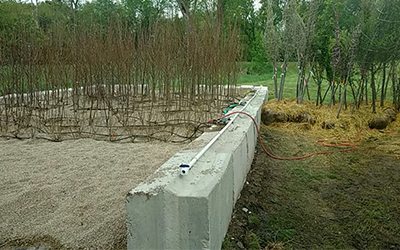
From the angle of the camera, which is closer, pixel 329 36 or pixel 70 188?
pixel 70 188

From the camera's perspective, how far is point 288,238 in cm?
212

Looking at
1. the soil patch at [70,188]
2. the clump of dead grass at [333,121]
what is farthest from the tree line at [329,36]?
the soil patch at [70,188]

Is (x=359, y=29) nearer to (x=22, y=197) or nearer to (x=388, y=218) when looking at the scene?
(x=388, y=218)

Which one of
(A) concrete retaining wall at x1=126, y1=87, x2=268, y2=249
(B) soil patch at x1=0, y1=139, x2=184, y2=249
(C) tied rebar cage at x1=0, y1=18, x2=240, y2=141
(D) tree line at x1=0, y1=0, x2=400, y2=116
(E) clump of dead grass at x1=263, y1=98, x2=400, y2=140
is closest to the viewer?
(A) concrete retaining wall at x1=126, y1=87, x2=268, y2=249

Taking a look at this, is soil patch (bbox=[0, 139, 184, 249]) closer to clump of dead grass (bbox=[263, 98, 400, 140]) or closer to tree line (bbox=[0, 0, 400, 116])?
tree line (bbox=[0, 0, 400, 116])

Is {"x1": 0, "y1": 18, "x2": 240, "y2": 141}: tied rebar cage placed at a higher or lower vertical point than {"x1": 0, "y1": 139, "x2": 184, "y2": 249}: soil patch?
higher

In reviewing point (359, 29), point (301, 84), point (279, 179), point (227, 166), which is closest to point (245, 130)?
point (279, 179)

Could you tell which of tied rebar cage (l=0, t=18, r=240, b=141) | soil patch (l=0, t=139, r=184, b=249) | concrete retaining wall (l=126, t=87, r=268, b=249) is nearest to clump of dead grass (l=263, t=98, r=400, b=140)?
tied rebar cage (l=0, t=18, r=240, b=141)

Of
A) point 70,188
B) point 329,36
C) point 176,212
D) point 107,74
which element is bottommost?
point 70,188

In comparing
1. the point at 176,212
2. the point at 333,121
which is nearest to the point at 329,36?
the point at 333,121

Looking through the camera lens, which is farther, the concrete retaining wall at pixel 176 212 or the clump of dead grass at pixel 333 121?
the clump of dead grass at pixel 333 121

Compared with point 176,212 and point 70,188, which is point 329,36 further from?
point 176,212

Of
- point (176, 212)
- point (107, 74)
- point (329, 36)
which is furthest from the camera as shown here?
point (329, 36)

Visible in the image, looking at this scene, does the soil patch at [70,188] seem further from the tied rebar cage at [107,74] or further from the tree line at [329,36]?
the tree line at [329,36]
